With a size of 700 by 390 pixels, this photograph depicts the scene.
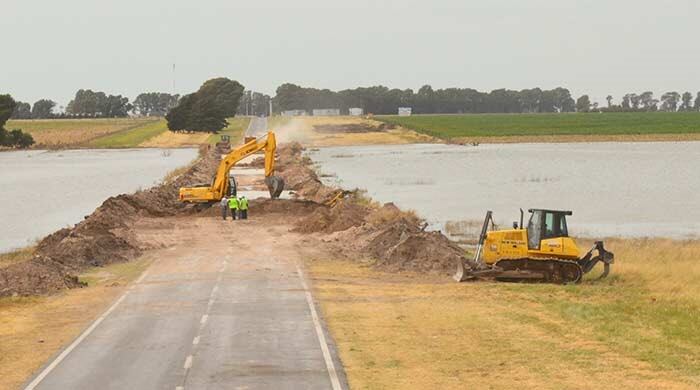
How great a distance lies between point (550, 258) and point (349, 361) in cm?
1380

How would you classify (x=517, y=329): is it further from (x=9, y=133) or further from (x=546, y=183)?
(x=9, y=133)

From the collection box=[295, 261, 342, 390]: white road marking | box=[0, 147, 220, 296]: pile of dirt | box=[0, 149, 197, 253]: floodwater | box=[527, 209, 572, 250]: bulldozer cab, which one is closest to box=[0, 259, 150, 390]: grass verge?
box=[0, 147, 220, 296]: pile of dirt

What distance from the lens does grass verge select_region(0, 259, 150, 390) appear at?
25356mm

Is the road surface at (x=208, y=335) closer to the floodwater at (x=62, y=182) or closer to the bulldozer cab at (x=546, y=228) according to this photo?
the bulldozer cab at (x=546, y=228)

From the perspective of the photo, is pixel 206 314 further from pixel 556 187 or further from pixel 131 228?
pixel 556 187

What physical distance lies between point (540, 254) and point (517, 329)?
8358mm

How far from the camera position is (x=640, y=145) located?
176 m

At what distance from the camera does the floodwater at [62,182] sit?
233 feet

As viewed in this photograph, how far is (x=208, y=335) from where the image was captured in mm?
28016

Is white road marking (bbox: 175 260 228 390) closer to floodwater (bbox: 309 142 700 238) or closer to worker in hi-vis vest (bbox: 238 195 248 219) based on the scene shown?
worker in hi-vis vest (bbox: 238 195 248 219)

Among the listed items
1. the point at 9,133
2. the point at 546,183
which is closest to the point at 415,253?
the point at 546,183

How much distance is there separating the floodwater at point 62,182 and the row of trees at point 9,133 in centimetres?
336

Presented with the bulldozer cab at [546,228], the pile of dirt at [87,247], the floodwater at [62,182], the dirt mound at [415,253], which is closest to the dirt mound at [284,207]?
the pile of dirt at [87,247]

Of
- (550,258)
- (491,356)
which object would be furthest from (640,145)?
(491,356)
